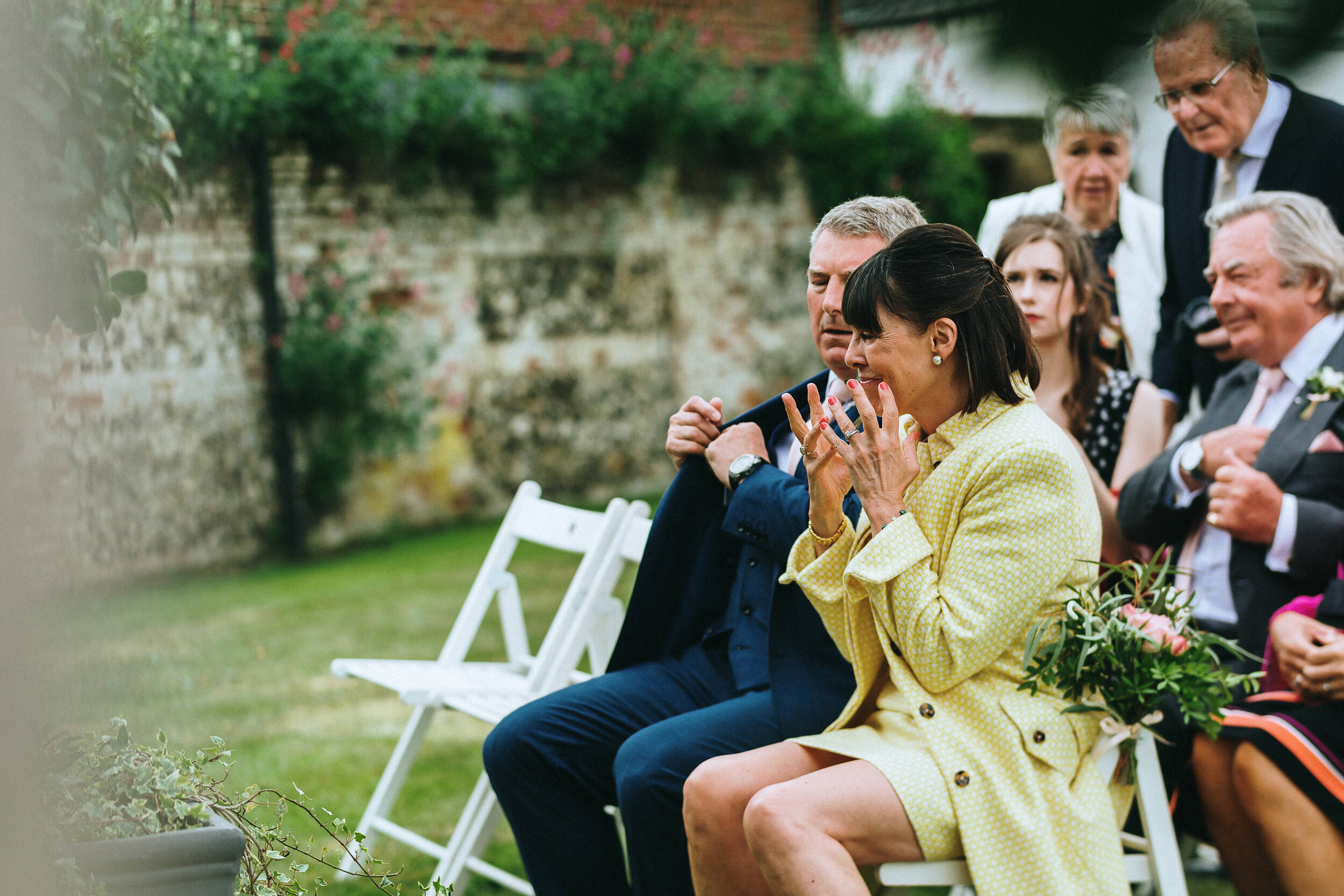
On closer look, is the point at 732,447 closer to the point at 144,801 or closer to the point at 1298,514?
the point at 1298,514

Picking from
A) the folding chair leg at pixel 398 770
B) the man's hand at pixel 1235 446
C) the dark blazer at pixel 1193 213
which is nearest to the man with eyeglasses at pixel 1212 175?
the dark blazer at pixel 1193 213

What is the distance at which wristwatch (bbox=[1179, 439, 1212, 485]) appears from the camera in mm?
2801

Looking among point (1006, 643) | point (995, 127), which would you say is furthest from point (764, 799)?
point (995, 127)

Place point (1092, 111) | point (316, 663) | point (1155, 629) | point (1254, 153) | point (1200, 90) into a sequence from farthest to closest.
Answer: point (316, 663) < point (1254, 153) < point (1155, 629) < point (1200, 90) < point (1092, 111)

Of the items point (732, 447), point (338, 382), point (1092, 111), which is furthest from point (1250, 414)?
point (338, 382)

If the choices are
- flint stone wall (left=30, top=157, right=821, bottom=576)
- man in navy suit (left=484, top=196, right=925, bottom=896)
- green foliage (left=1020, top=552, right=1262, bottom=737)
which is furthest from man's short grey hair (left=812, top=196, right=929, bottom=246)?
flint stone wall (left=30, top=157, right=821, bottom=576)

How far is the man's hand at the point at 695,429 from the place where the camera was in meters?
2.76

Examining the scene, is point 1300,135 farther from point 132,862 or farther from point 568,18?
point 568,18

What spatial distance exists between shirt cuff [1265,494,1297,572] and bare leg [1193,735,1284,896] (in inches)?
15.9

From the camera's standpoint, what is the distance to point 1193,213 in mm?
3354

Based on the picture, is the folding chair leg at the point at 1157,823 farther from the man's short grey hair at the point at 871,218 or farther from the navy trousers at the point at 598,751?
the man's short grey hair at the point at 871,218

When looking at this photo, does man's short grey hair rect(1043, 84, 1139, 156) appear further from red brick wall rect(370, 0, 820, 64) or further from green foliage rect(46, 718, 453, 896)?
red brick wall rect(370, 0, 820, 64)

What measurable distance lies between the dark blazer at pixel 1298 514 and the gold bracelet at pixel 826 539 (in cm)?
101

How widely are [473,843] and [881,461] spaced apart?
1609 millimetres
